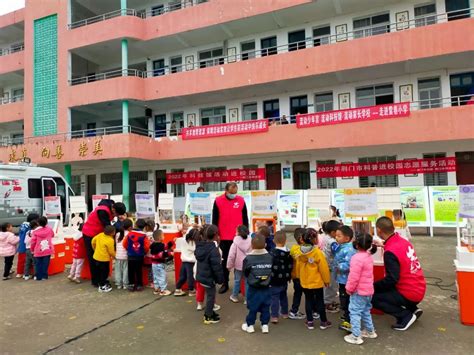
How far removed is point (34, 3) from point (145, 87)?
10.1 meters

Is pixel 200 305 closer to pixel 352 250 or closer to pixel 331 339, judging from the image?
pixel 331 339

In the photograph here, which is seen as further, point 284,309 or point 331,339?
point 284,309

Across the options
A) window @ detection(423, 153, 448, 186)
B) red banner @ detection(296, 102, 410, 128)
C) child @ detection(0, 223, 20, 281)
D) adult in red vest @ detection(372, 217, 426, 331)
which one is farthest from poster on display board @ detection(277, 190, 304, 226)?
child @ detection(0, 223, 20, 281)

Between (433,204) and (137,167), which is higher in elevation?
(137,167)

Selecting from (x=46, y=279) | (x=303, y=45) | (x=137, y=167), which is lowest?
(x=46, y=279)

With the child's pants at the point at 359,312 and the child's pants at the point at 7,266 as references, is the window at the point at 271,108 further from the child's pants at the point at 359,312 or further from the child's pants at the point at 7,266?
the child's pants at the point at 359,312

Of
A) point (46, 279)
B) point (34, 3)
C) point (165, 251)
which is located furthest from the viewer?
point (34, 3)

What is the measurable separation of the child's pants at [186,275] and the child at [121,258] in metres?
1.12

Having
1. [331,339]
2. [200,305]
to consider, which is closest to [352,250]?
[331,339]

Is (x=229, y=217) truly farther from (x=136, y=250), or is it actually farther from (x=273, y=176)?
Answer: (x=273, y=176)

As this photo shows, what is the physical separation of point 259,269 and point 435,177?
14.1 m

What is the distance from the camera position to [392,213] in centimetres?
877

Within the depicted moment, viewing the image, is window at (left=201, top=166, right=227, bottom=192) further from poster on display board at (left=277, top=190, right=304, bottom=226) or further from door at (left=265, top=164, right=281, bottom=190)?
poster on display board at (left=277, top=190, right=304, bottom=226)

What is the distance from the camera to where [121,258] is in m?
6.11
